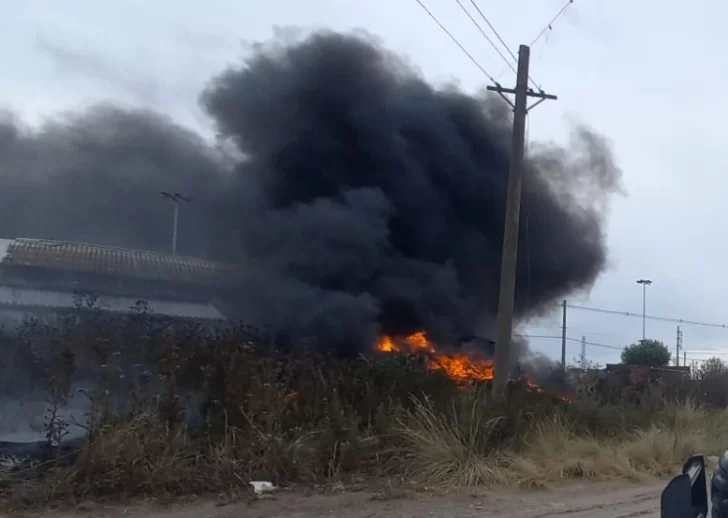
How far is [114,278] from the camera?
2003 cm

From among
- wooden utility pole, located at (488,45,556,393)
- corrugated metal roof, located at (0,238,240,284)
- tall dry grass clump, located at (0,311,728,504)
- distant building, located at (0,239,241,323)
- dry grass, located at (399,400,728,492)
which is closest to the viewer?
tall dry grass clump, located at (0,311,728,504)

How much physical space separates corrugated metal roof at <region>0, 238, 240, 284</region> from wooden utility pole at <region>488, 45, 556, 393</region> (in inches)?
283

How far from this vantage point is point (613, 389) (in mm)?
16984

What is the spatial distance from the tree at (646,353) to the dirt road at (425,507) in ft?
130

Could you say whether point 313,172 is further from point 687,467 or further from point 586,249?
point 687,467

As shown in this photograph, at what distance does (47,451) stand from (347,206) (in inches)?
428

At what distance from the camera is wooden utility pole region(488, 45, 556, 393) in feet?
46.6

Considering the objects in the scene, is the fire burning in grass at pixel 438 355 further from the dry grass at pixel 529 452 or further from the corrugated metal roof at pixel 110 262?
the corrugated metal roof at pixel 110 262

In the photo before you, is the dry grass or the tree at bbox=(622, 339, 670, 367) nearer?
the dry grass

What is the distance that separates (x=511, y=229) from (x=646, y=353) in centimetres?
3898

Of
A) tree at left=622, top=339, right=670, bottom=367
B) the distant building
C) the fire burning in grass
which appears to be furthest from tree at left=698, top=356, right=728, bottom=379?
tree at left=622, top=339, right=670, bottom=367

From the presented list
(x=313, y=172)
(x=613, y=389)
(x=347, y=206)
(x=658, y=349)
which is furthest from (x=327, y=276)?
(x=658, y=349)

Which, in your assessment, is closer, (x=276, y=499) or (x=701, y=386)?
(x=276, y=499)

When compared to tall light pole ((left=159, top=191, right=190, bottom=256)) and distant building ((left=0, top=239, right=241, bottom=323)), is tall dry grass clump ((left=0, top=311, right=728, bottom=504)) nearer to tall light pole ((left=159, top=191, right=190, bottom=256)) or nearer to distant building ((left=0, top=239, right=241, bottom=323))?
distant building ((left=0, top=239, right=241, bottom=323))
